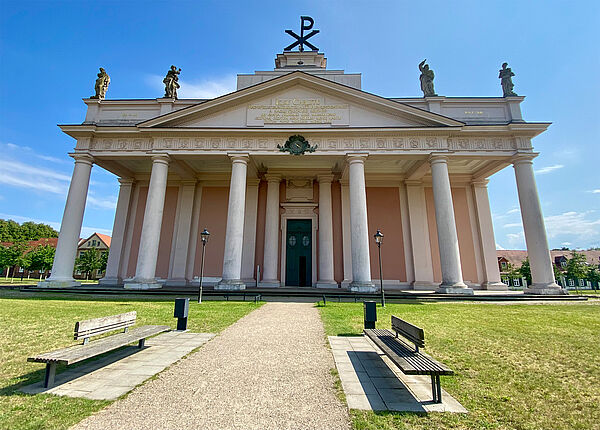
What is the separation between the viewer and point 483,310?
10.4 m

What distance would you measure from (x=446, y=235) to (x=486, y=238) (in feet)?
22.4

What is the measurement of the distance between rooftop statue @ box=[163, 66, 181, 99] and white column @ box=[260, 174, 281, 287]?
8.34 metres

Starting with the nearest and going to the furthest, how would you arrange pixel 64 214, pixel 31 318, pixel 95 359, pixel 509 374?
1. pixel 509 374
2. pixel 95 359
3. pixel 31 318
4. pixel 64 214

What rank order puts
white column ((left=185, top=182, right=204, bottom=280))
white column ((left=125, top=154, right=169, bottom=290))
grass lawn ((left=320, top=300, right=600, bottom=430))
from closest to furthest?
grass lawn ((left=320, top=300, right=600, bottom=430)), white column ((left=125, top=154, right=169, bottom=290)), white column ((left=185, top=182, right=204, bottom=280))

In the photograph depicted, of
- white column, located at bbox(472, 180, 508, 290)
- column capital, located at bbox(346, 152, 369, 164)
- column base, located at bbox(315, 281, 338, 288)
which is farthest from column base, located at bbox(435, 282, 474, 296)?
column capital, located at bbox(346, 152, 369, 164)

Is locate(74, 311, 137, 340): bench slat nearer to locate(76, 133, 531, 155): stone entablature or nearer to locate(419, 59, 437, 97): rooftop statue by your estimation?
locate(76, 133, 531, 155): stone entablature

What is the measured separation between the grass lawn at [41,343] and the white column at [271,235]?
25.3ft

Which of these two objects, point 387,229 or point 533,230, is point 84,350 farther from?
point 533,230

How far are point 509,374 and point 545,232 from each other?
597 inches

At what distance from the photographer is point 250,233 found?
64.6 feet

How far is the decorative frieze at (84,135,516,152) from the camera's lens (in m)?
16.3

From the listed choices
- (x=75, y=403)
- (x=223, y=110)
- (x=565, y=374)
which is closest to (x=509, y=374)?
(x=565, y=374)

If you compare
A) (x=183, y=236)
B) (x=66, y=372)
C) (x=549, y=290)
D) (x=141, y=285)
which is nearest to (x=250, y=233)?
(x=183, y=236)

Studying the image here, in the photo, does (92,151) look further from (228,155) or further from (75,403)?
(75,403)
